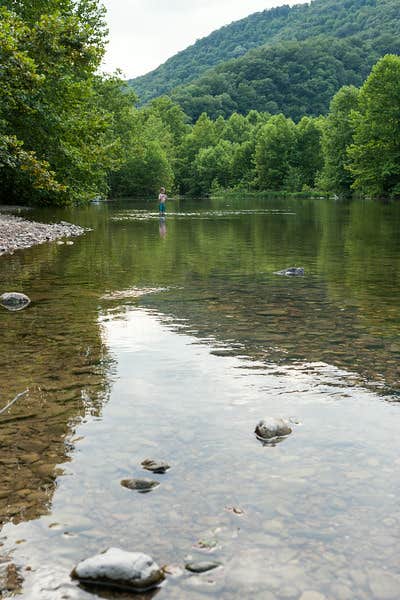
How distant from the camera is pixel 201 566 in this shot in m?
3.52

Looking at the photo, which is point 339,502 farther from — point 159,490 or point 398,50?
point 398,50

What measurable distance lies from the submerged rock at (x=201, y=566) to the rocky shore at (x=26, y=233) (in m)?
17.9

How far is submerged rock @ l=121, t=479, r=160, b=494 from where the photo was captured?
442 centimetres

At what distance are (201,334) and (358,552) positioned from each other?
5763 mm

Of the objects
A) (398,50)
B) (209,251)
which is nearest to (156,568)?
(209,251)

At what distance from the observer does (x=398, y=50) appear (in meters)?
199

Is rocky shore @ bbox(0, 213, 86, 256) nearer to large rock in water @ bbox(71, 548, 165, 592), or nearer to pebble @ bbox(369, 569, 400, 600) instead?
large rock in water @ bbox(71, 548, 165, 592)

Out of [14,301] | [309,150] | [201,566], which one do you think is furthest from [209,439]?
[309,150]

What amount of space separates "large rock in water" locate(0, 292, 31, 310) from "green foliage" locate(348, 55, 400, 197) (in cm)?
7550

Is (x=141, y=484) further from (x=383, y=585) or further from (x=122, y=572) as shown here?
(x=383, y=585)

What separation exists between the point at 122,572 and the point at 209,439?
6.70 feet

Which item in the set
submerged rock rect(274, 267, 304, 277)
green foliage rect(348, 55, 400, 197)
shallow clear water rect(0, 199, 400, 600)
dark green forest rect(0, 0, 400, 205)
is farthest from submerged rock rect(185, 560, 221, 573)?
green foliage rect(348, 55, 400, 197)

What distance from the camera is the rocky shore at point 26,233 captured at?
73.5ft

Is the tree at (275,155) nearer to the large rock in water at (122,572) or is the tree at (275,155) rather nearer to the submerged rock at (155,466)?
the submerged rock at (155,466)
